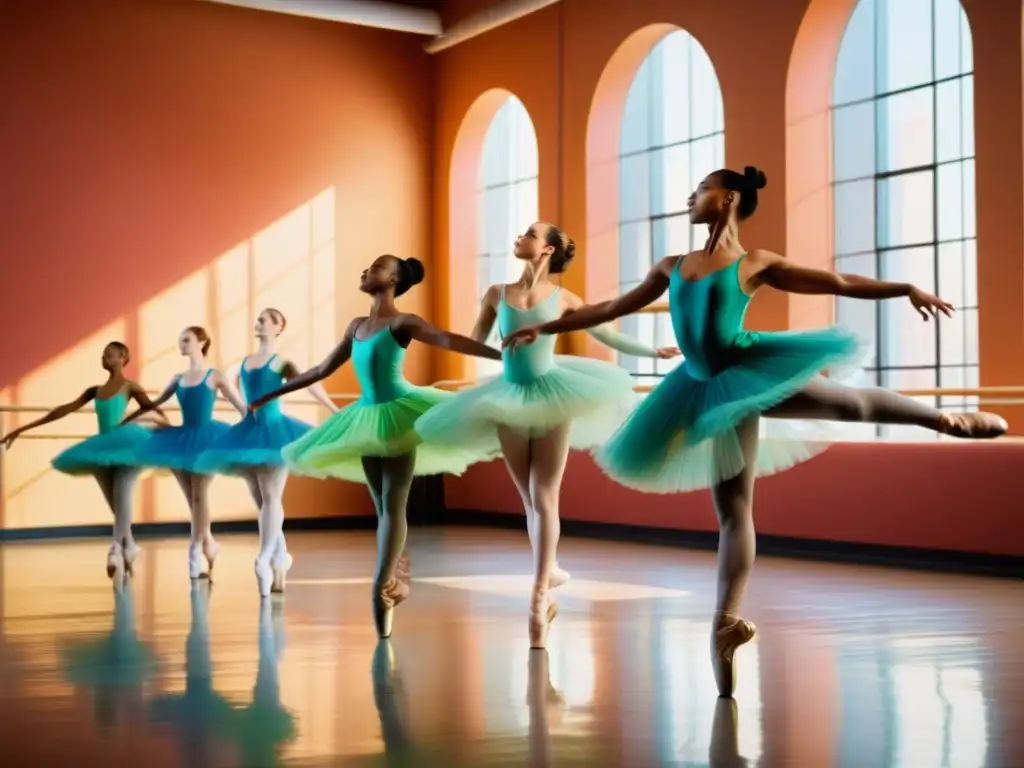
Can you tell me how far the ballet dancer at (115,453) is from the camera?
6750mm

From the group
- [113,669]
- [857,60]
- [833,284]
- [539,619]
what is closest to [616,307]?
[833,284]

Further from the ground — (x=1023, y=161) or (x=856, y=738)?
(x=1023, y=161)

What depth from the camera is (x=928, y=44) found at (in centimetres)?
844

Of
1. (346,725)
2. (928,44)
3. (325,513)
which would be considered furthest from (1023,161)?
(325,513)

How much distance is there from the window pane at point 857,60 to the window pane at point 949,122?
526 millimetres

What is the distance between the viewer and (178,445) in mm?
6570

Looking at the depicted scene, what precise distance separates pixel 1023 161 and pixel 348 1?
5.13 metres

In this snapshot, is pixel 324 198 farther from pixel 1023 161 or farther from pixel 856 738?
pixel 856 738

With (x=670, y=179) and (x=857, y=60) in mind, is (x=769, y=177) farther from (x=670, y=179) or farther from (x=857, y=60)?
(x=670, y=179)

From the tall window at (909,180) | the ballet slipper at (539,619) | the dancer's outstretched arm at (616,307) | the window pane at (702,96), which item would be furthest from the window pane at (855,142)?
the dancer's outstretched arm at (616,307)

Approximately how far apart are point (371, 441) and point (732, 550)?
1488 millimetres

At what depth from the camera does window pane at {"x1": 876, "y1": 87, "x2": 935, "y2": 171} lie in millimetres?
8430

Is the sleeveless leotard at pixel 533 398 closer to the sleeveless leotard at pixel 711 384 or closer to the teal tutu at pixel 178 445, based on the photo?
the sleeveless leotard at pixel 711 384

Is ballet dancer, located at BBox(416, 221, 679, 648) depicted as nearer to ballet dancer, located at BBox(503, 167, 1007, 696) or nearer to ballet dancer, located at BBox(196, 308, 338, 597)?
ballet dancer, located at BBox(503, 167, 1007, 696)
